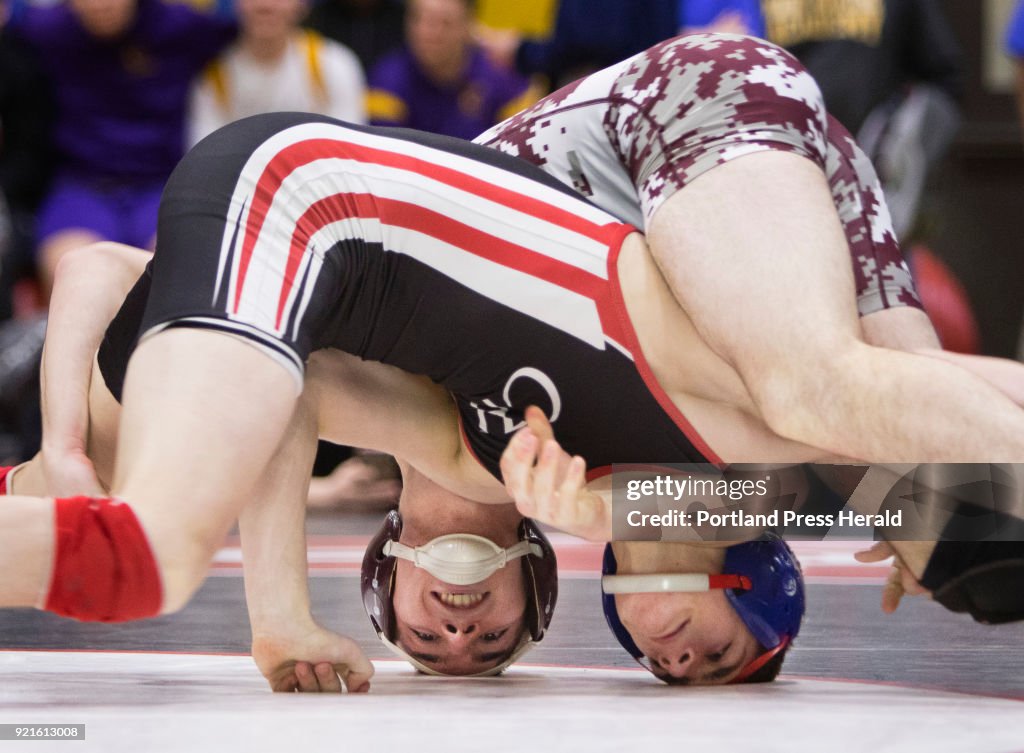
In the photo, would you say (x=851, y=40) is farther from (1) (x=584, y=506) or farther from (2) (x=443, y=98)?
(1) (x=584, y=506)

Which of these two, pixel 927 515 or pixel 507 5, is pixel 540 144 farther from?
pixel 507 5

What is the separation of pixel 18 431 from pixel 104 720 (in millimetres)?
3994

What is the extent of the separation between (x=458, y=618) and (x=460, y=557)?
82 mm

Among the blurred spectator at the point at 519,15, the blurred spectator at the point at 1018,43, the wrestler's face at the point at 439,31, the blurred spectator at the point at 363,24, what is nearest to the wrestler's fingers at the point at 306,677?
the wrestler's face at the point at 439,31

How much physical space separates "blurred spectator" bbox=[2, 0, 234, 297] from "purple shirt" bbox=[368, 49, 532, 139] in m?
0.62

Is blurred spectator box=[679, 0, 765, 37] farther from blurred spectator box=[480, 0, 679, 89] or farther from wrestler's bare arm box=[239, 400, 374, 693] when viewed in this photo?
wrestler's bare arm box=[239, 400, 374, 693]

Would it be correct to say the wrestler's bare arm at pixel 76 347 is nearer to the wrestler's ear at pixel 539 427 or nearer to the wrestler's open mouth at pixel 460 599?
the wrestler's open mouth at pixel 460 599

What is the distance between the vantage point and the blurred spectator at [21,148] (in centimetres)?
520

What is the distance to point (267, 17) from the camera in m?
5.11

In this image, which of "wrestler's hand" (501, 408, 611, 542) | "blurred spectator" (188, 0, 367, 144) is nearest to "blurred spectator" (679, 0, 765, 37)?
"blurred spectator" (188, 0, 367, 144)

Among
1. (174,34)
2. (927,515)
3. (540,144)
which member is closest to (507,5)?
(174,34)

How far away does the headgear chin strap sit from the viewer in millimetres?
2084

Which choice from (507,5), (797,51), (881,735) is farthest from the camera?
(507,5)

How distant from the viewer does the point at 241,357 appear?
5.64ft
